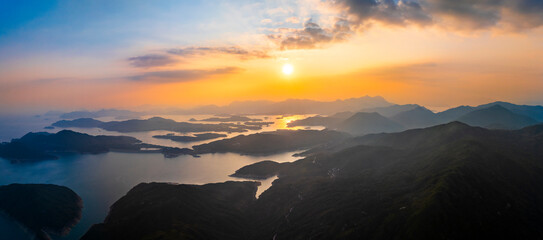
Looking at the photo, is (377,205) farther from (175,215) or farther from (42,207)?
(42,207)

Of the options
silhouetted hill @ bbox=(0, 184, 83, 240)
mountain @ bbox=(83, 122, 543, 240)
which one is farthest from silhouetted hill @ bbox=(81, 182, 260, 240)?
silhouetted hill @ bbox=(0, 184, 83, 240)

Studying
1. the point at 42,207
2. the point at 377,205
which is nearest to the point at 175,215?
the point at 42,207

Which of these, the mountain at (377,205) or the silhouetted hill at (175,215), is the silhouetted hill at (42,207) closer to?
the silhouetted hill at (175,215)

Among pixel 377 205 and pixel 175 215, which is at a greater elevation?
pixel 377 205

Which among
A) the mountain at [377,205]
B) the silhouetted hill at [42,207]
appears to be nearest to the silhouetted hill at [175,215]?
the mountain at [377,205]

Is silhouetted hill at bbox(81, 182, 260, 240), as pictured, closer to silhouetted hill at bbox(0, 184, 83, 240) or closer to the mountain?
the mountain

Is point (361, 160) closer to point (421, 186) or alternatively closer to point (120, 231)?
point (421, 186)
